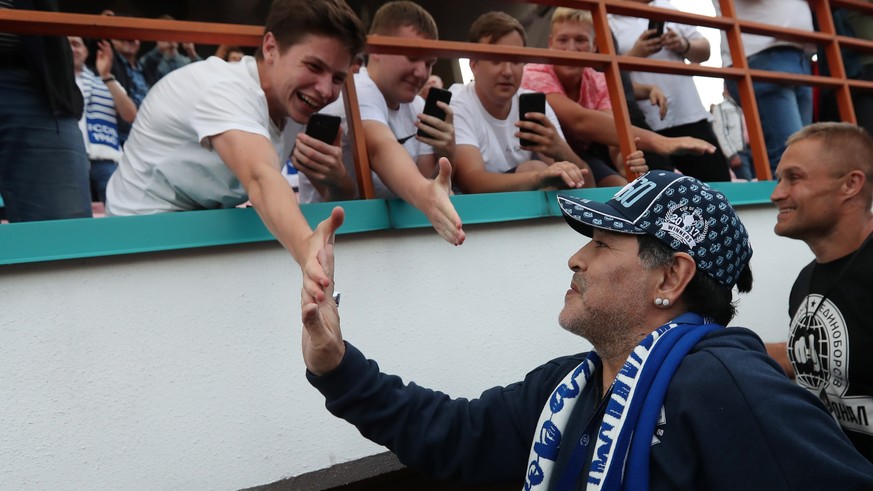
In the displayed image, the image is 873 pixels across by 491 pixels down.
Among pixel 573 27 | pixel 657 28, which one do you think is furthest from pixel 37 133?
pixel 657 28

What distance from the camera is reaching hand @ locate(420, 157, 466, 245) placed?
217 centimetres

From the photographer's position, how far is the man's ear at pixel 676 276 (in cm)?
183

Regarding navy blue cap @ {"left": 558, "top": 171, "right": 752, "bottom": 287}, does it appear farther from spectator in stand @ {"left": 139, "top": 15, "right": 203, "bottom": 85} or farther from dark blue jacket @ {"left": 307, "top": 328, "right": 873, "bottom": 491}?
spectator in stand @ {"left": 139, "top": 15, "right": 203, "bottom": 85}

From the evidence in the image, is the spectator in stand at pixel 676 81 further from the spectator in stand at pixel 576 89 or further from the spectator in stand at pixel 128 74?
the spectator in stand at pixel 128 74

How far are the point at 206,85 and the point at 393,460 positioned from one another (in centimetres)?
126

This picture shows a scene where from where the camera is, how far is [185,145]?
233cm

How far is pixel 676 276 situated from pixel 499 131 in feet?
5.24

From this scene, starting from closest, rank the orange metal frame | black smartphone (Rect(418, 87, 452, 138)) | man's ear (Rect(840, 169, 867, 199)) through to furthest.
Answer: the orange metal frame → black smartphone (Rect(418, 87, 452, 138)) → man's ear (Rect(840, 169, 867, 199))

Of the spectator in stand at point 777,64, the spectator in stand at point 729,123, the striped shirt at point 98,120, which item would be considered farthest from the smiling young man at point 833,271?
the striped shirt at point 98,120

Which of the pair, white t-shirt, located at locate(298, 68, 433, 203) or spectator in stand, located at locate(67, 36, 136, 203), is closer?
white t-shirt, located at locate(298, 68, 433, 203)

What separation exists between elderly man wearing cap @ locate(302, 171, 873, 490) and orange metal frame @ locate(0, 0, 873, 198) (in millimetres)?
896

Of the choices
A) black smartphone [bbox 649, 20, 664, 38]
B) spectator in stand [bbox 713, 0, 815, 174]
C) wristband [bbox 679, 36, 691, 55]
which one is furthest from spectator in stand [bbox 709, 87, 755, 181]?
black smartphone [bbox 649, 20, 664, 38]

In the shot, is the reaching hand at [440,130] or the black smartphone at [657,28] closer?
the reaching hand at [440,130]

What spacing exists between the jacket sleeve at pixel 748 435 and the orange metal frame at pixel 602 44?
52.2 inches
